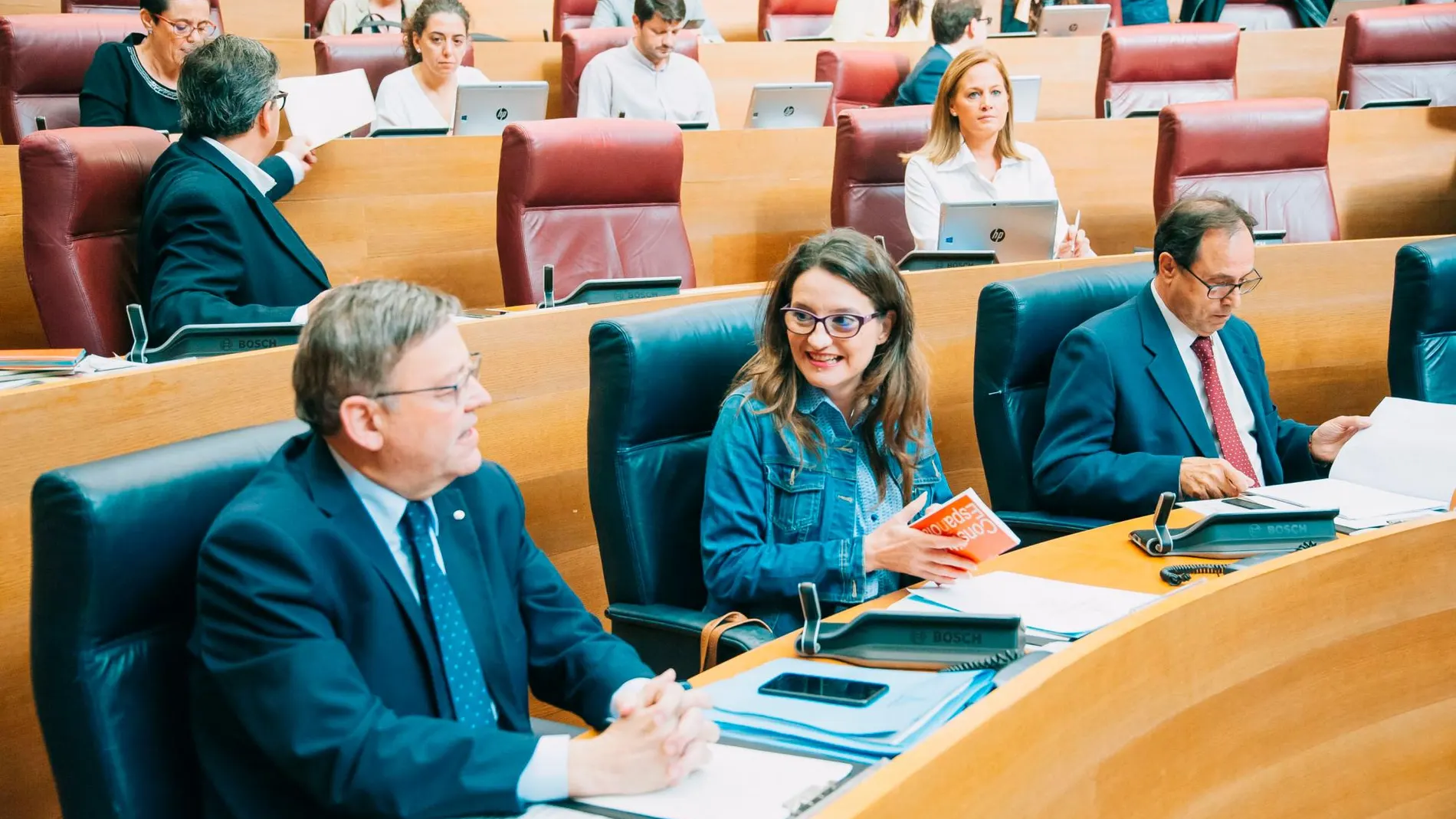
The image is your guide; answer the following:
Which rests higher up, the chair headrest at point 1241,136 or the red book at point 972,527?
the chair headrest at point 1241,136

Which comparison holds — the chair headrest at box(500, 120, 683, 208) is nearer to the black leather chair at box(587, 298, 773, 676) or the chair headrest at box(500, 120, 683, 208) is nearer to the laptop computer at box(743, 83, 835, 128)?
the laptop computer at box(743, 83, 835, 128)

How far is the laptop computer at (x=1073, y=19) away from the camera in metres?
5.64

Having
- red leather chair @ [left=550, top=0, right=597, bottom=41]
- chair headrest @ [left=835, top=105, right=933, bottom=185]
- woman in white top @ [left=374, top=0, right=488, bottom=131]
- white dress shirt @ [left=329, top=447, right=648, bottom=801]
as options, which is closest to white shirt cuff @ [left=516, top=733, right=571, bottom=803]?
white dress shirt @ [left=329, top=447, right=648, bottom=801]

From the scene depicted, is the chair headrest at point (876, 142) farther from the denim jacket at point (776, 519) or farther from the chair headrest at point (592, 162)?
the denim jacket at point (776, 519)

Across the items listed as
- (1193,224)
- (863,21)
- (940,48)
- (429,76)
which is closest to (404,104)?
(429,76)

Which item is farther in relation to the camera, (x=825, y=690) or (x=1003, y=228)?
(x=1003, y=228)

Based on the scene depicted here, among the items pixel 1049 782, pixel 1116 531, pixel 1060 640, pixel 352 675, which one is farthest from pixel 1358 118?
pixel 352 675

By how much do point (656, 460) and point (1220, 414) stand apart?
1005 millimetres

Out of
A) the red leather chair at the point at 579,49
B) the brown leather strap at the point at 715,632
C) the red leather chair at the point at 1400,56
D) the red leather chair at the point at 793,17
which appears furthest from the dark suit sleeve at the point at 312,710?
the red leather chair at the point at 793,17

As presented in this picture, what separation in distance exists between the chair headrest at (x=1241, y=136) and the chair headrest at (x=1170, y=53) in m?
1.09

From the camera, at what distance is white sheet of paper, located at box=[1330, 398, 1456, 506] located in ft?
6.48

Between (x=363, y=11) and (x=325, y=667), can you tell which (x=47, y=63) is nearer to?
(x=363, y=11)

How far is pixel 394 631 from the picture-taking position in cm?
117

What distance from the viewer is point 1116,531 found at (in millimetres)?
1805
